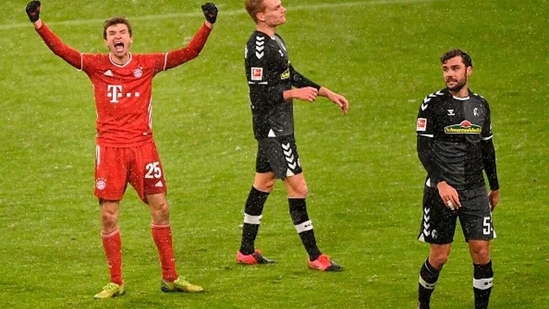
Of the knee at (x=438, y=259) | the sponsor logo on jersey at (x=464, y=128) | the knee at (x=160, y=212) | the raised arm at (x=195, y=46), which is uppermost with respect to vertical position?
the raised arm at (x=195, y=46)

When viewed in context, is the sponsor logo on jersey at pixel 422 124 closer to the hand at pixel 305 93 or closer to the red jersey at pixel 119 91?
the hand at pixel 305 93

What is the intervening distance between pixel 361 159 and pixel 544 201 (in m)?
2.97

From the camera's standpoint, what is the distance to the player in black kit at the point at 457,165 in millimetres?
11344

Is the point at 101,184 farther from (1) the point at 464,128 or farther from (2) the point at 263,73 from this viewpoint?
(1) the point at 464,128

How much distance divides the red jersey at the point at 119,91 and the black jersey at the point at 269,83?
84 cm

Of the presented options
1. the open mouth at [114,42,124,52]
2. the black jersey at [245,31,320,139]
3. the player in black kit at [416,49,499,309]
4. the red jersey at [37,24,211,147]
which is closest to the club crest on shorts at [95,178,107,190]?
the red jersey at [37,24,211,147]

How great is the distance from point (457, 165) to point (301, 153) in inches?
289

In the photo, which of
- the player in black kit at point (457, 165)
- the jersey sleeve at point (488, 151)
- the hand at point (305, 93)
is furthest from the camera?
the hand at point (305, 93)

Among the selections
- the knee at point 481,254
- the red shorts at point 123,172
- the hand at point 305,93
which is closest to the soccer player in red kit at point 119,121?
the red shorts at point 123,172

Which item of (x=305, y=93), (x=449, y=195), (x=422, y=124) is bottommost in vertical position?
(x=449, y=195)

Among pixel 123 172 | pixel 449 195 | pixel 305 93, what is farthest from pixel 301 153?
pixel 449 195

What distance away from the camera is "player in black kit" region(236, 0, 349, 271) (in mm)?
13055

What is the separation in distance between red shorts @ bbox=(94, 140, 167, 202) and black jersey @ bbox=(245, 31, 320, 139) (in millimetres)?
1354

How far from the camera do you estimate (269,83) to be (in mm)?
13109
